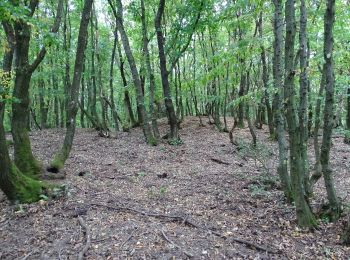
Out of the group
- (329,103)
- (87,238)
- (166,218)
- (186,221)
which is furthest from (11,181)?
(329,103)

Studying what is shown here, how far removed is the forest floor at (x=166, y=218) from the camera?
4500 millimetres

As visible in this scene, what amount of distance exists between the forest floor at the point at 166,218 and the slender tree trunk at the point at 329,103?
435 mm

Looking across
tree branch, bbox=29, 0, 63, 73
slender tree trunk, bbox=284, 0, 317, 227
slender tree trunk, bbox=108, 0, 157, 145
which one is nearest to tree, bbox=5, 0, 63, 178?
tree branch, bbox=29, 0, 63, 73

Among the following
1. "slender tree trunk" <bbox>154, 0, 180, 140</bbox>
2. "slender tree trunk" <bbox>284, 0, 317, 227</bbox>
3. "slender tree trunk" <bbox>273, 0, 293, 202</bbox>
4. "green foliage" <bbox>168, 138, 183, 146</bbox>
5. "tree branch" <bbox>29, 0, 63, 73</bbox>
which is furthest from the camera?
"green foliage" <bbox>168, 138, 183, 146</bbox>

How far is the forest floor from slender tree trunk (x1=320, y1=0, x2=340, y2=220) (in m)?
0.43

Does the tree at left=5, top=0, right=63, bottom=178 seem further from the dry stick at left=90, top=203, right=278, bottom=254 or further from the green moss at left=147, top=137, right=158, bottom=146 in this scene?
the green moss at left=147, top=137, right=158, bottom=146

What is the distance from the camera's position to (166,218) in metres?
5.62

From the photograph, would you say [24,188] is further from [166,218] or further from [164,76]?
[164,76]

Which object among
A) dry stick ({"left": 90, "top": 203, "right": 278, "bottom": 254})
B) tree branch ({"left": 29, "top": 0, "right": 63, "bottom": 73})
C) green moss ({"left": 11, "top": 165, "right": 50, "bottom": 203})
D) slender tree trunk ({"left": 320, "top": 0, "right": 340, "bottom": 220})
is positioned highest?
tree branch ({"left": 29, "top": 0, "right": 63, "bottom": 73})

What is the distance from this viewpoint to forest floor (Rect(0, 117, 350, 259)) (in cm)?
450

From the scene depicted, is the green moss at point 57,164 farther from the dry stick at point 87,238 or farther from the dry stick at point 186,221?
the dry stick at point 87,238

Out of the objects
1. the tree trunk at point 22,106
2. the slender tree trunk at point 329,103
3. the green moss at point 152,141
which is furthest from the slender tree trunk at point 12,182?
the green moss at point 152,141

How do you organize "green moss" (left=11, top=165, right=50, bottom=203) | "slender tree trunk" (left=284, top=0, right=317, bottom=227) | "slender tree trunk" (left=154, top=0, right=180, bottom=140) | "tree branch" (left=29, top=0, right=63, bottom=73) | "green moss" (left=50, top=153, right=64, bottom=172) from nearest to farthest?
1. "slender tree trunk" (left=284, top=0, right=317, bottom=227)
2. "green moss" (left=11, top=165, right=50, bottom=203)
3. "tree branch" (left=29, top=0, right=63, bottom=73)
4. "green moss" (left=50, top=153, right=64, bottom=172)
5. "slender tree trunk" (left=154, top=0, right=180, bottom=140)

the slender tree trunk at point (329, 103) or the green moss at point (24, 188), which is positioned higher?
the slender tree trunk at point (329, 103)
